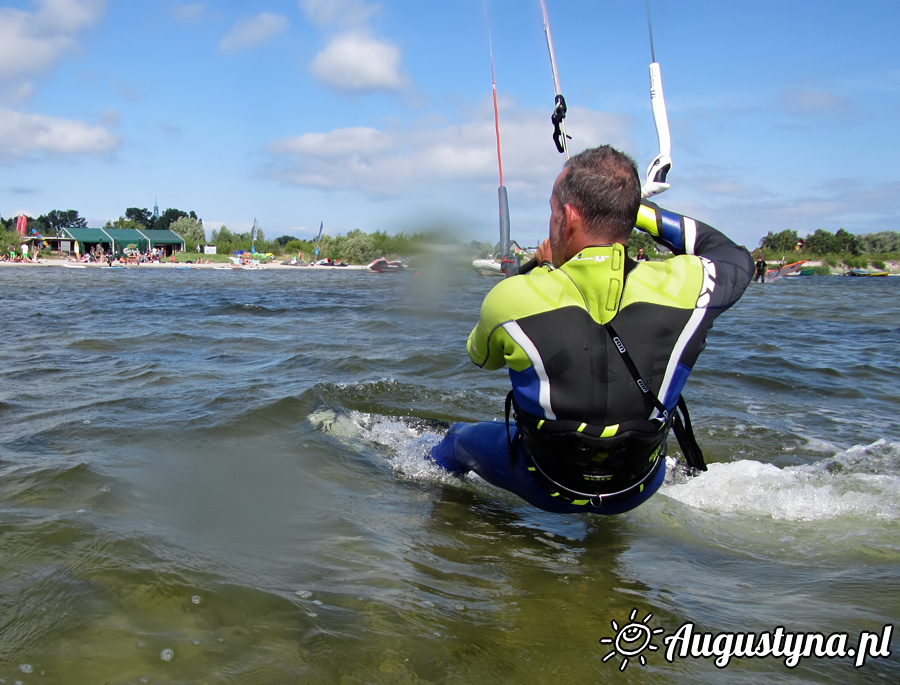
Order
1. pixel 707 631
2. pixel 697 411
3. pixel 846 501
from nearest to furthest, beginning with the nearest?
pixel 707 631
pixel 846 501
pixel 697 411

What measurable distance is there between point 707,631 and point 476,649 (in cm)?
93

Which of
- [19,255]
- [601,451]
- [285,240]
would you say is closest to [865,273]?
[285,240]

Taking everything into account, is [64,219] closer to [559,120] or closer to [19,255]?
[19,255]

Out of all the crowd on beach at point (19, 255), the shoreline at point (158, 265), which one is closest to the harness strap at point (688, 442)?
the shoreline at point (158, 265)

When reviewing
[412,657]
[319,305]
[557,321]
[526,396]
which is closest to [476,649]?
[412,657]

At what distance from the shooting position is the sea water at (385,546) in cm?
235

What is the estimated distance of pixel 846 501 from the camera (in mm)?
4324

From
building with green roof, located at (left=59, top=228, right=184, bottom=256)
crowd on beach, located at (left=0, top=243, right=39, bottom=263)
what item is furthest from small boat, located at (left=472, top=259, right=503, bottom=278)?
building with green roof, located at (left=59, top=228, right=184, bottom=256)

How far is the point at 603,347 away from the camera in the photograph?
9.50 feet

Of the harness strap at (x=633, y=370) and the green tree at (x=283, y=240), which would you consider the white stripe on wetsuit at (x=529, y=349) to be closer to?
the harness strap at (x=633, y=370)

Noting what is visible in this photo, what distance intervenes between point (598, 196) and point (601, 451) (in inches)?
45.1

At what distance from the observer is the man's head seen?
2.90 meters

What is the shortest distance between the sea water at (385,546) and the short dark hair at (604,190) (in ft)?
5.35

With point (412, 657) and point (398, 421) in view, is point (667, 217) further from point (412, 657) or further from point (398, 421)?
point (398, 421)
